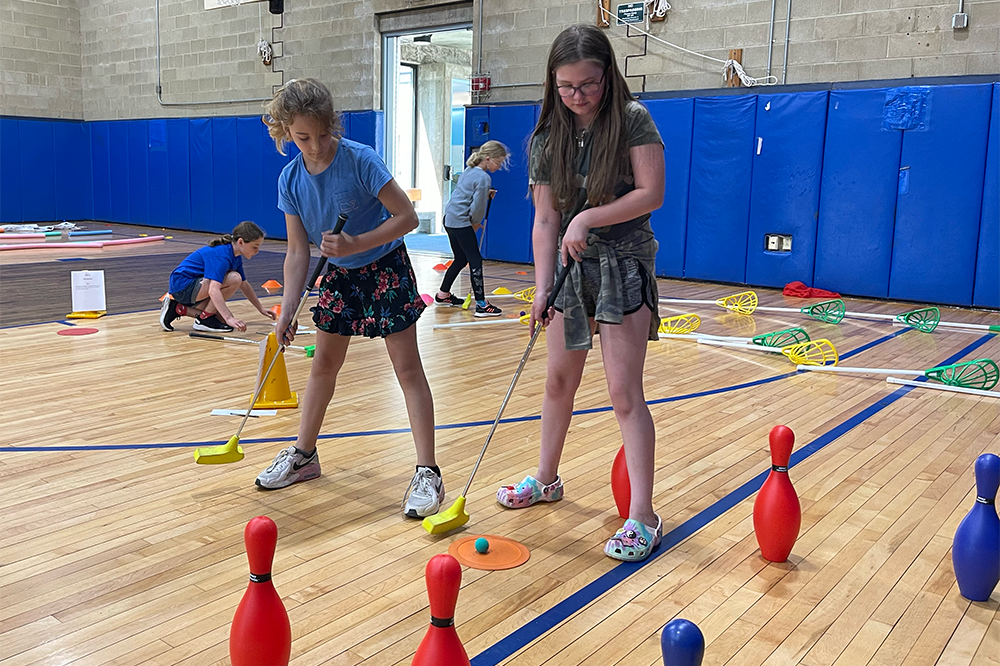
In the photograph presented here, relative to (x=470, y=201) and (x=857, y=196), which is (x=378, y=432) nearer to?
(x=470, y=201)

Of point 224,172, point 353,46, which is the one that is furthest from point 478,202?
point 224,172

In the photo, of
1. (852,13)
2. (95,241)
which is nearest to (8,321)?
(95,241)

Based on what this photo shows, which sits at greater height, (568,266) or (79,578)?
(568,266)

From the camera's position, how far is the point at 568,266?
239cm

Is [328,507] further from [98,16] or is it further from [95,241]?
[98,16]

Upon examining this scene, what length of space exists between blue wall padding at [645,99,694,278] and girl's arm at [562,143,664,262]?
7.06 metres

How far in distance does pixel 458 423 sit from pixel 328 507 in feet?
3.65

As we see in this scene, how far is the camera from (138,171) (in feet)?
51.7

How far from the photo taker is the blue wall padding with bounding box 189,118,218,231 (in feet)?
46.9

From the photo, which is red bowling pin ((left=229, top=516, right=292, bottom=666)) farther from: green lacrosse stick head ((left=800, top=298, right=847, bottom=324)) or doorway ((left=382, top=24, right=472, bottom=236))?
doorway ((left=382, top=24, right=472, bottom=236))

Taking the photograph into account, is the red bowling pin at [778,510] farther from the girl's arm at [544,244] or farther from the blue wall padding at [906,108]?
the blue wall padding at [906,108]

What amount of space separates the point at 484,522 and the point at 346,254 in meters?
0.95

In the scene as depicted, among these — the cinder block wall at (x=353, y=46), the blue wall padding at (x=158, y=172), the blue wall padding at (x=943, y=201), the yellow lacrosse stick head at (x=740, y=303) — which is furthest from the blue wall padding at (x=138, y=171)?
the blue wall padding at (x=943, y=201)

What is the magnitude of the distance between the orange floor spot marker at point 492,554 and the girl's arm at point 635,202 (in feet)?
2.93
